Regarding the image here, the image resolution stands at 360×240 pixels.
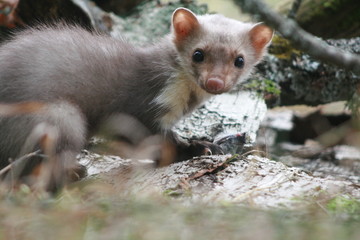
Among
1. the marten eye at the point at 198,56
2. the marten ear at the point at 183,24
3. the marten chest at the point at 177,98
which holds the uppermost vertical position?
the marten ear at the point at 183,24

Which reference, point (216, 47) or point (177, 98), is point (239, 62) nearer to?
point (216, 47)

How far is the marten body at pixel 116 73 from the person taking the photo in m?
4.25

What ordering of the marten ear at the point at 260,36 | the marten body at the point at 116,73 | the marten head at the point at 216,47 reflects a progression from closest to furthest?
the marten body at the point at 116,73
the marten head at the point at 216,47
the marten ear at the point at 260,36

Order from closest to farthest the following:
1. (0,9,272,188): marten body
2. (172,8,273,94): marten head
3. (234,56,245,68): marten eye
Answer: (0,9,272,188): marten body < (172,8,273,94): marten head < (234,56,245,68): marten eye

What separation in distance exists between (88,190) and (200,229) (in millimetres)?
1263

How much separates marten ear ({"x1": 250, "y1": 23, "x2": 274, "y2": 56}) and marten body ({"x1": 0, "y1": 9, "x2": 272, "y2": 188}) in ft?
0.03

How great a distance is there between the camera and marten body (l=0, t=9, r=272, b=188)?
4.25m

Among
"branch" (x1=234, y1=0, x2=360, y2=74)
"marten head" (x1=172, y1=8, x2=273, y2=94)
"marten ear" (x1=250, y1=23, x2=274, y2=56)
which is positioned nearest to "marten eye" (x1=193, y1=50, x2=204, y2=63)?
"marten head" (x1=172, y1=8, x2=273, y2=94)

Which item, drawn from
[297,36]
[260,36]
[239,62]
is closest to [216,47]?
[239,62]

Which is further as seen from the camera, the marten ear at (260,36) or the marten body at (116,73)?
the marten ear at (260,36)

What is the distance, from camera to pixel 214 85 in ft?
15.0

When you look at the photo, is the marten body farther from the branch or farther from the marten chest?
the branch

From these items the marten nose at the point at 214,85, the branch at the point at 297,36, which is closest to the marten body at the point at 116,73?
the marten nose at the point at 214,85

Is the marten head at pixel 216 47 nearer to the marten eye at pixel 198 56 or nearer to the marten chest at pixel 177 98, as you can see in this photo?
the marten eye at pixel 198 56
